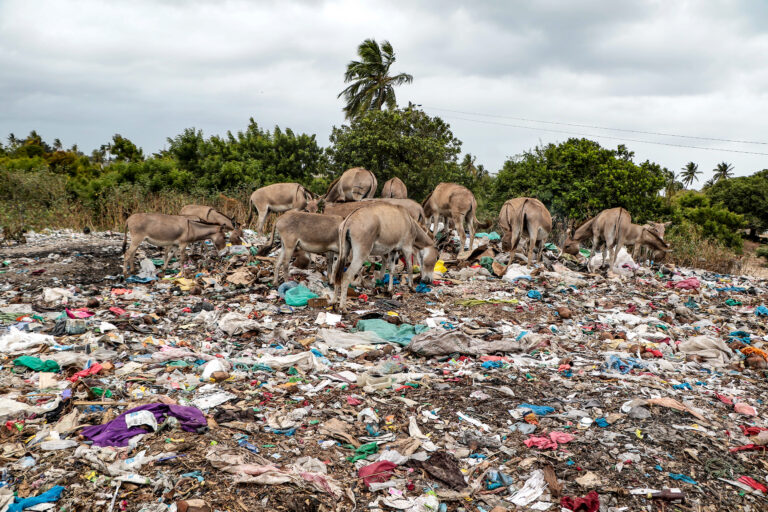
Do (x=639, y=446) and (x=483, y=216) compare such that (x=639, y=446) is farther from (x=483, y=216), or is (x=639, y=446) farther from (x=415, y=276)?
(x=483, y=216)

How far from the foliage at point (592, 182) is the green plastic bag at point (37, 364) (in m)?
17.8

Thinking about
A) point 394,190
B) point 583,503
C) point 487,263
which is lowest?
point 583,503

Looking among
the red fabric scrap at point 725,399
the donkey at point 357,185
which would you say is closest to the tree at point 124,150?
the donkey at point 357,185

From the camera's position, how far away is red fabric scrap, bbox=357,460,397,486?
389 cm

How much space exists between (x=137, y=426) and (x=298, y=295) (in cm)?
508

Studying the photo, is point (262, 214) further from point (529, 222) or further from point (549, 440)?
point (549, 440)

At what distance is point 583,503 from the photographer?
3.68m

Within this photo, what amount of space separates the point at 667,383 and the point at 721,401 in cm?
57

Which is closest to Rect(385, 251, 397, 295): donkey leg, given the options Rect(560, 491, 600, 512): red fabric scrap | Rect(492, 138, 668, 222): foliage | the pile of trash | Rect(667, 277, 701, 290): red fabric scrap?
the pile of trash

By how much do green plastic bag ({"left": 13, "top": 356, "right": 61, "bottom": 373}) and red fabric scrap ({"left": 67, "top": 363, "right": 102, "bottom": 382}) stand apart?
0.31 meters

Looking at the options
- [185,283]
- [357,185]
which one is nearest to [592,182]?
[357,185]

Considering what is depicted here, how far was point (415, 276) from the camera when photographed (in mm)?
11195

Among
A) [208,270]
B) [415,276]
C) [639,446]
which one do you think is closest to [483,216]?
[415,276]

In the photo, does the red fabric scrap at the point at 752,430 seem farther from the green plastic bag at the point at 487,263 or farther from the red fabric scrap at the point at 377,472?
the green plastic bag at the point at 487,263
